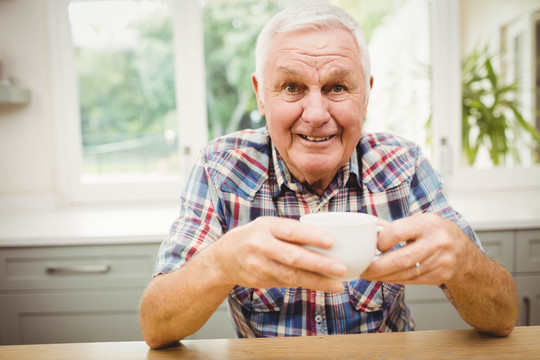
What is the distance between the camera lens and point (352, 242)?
1.87 feet

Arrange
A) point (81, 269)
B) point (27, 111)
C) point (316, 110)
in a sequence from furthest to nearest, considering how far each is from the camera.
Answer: point (27, 111) → point (81, 269) → point (316, 110)

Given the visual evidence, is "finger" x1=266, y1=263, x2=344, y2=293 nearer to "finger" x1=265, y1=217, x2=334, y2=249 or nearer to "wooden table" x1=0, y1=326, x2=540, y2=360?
"finger" x1=265, y1=217, x2=334, y2=249

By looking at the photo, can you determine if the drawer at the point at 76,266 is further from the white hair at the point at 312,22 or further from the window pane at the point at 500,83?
the window pane at the point at 500,83

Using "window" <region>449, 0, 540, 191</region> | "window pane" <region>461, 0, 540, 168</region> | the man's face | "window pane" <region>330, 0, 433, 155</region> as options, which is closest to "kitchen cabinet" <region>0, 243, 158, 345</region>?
the man's face

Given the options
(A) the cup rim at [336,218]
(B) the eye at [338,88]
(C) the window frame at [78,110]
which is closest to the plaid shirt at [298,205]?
(B) the eye at [338,88]

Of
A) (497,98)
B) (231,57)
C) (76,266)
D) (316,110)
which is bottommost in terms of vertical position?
(76,266)

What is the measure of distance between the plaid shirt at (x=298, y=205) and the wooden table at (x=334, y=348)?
0.71 feet

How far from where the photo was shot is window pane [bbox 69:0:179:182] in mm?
2377

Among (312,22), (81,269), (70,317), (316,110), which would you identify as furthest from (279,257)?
(70,317)

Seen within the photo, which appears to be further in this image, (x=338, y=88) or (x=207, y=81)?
Result: (x=207, y=81)

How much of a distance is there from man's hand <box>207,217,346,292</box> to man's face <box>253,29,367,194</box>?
388mm

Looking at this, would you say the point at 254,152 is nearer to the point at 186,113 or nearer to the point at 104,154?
the point at 186,113

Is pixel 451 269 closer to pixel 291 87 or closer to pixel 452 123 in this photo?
pixel 291 87

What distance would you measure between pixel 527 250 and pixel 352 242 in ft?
4.95
